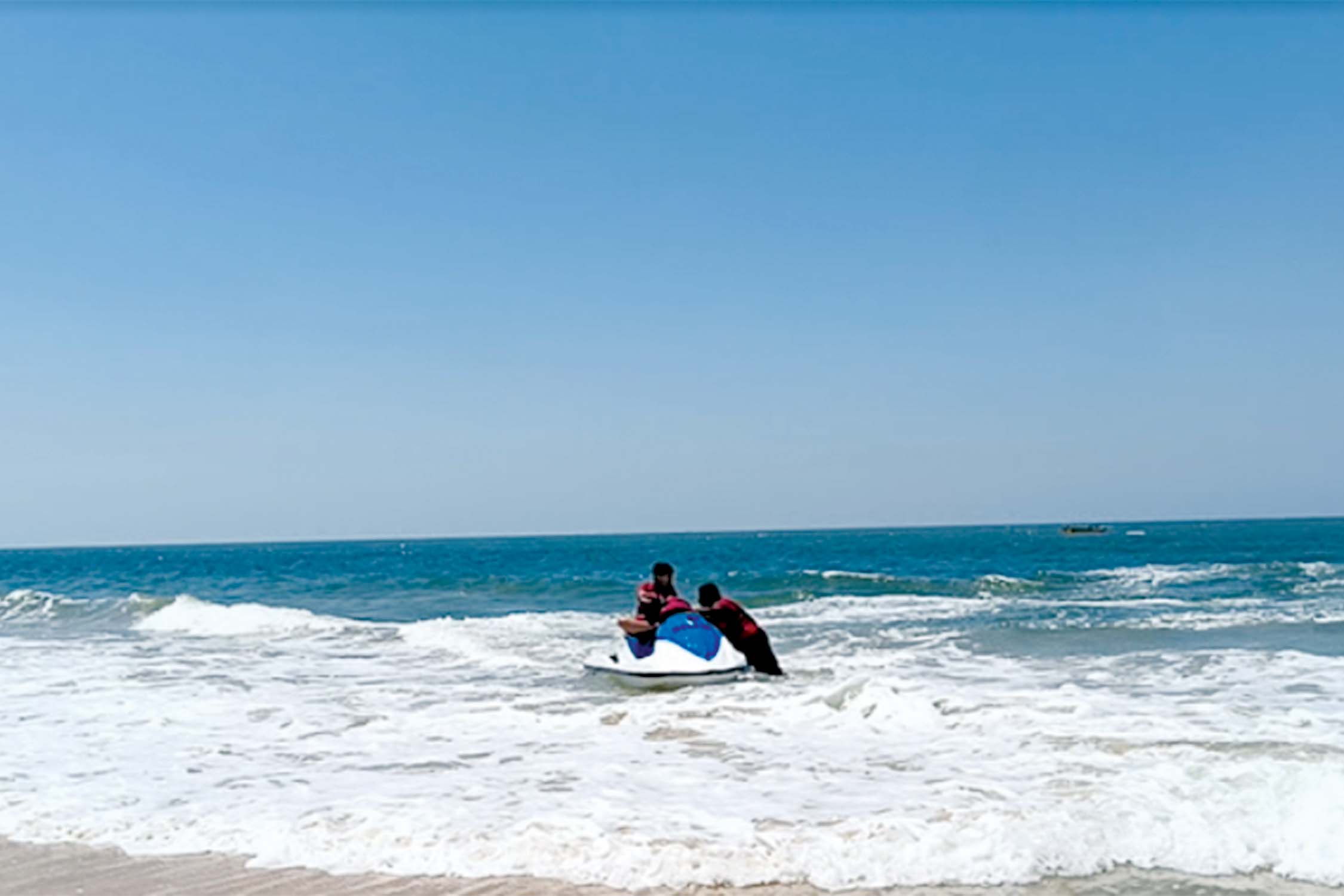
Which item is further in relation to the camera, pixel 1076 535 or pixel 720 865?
pixel 1076 535

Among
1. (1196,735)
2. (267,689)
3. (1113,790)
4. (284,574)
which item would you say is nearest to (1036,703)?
(1196,735)

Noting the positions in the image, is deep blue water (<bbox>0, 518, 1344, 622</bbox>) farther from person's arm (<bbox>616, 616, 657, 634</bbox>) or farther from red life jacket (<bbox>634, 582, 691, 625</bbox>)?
person's arm (<bbox>616, 616, 657, 634</bbox>)

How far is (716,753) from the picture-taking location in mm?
8570

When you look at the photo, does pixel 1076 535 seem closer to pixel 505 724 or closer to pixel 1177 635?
pixel 1177 635

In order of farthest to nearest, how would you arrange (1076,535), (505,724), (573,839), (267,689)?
(1076,535), (267,689), (505,724), (573,839)

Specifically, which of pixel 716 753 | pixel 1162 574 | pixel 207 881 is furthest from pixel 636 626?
pixel 1162 574

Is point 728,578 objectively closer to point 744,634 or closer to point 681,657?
point 744,634

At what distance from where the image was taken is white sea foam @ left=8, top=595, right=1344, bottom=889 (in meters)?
5.77

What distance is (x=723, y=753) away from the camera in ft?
28.0

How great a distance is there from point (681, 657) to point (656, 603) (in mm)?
1090

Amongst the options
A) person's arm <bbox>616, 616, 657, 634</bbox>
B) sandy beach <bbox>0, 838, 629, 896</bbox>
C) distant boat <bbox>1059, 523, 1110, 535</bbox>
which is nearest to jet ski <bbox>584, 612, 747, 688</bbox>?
person's arm <bbox>616, 616, 657, 634</bbox>

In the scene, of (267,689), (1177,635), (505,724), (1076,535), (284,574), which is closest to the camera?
(505,724)

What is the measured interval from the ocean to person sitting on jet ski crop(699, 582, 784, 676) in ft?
0.72

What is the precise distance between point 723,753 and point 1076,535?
113969 millimetres
